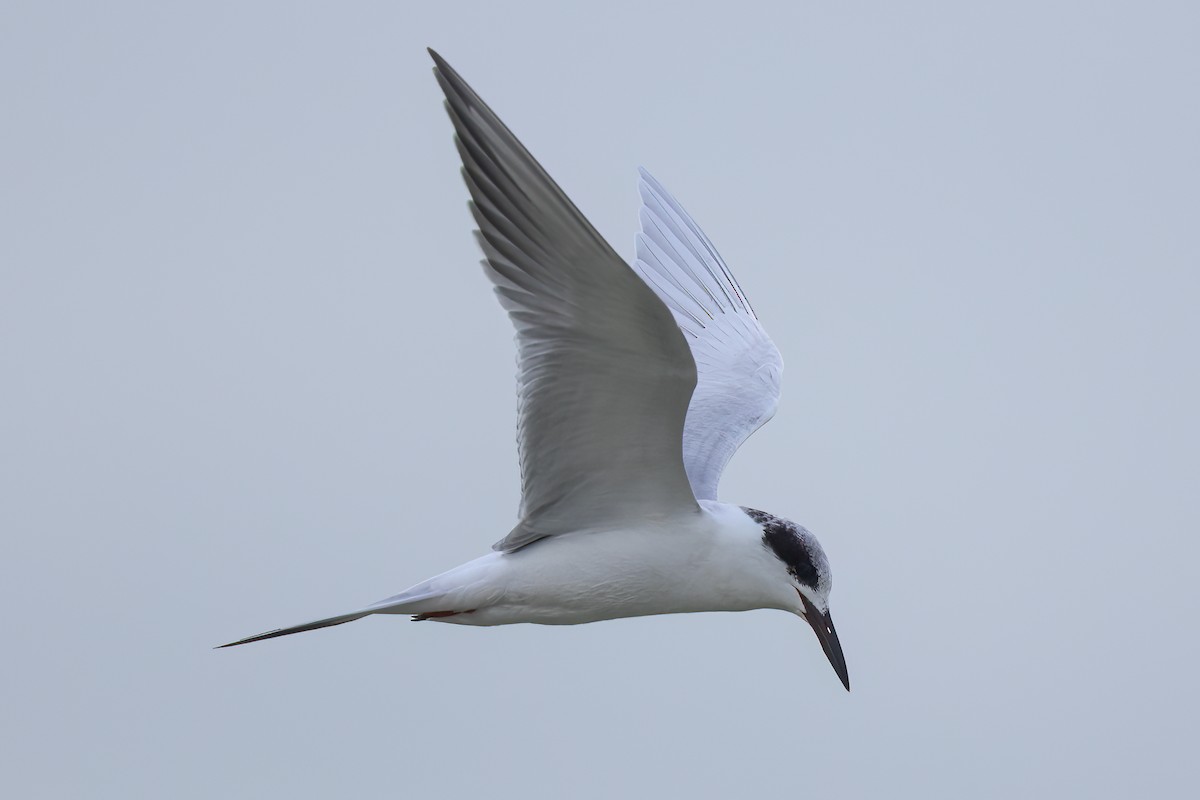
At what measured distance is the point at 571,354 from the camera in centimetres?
573

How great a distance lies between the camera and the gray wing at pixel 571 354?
17.1 ft

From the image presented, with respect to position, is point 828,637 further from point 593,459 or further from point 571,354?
point 571,354

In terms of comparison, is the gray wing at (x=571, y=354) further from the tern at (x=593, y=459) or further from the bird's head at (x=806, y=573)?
the bird's head at (x=806, y=573)

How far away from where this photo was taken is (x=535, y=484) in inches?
247

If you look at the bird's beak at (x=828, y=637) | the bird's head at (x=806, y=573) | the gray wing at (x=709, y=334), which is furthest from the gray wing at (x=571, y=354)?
the gray wing at (x=709, y=334)

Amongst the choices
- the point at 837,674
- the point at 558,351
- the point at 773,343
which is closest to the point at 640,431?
the point at 558,351

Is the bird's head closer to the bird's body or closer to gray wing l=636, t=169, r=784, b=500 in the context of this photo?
the bird's body

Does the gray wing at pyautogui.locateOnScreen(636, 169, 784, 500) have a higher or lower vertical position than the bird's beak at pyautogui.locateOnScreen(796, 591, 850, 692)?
higher

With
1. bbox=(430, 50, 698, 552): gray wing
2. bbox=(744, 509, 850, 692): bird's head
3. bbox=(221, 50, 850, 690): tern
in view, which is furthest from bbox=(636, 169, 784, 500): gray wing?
bbox=(430, 50, 698, 552): gray wing

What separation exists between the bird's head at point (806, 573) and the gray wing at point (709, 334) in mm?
800

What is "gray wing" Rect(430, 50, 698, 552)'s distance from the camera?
5227 millimetres

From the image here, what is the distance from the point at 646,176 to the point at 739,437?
195 centimetres

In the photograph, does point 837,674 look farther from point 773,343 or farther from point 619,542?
point 773,343

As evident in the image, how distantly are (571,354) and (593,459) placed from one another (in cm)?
60
